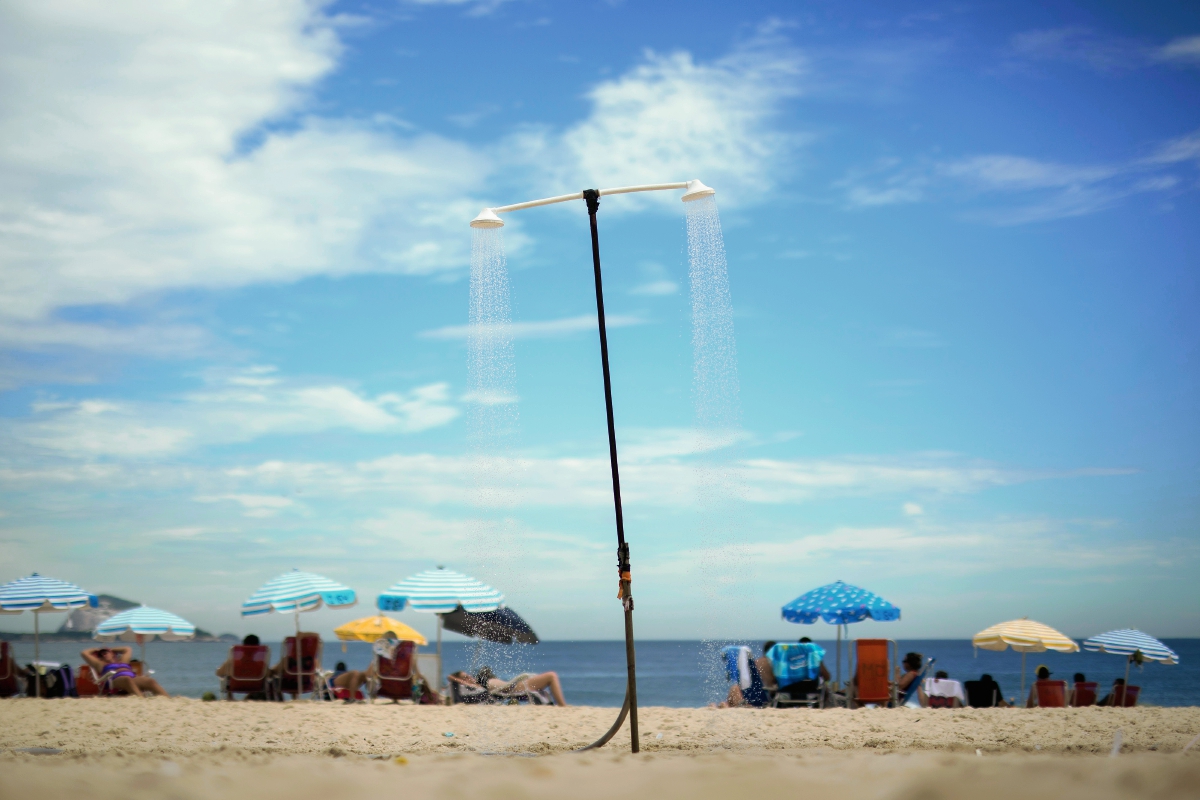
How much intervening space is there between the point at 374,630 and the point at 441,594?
146 inches

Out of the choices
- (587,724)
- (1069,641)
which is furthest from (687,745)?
(1069,641)

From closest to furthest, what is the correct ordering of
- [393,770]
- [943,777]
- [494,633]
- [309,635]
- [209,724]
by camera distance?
1. [943,777]
2. [393,770]
3. [209,724]
4. [309,635]
5. [494,633]

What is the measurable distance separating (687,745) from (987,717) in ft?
13.4

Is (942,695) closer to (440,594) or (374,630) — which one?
(440,594)

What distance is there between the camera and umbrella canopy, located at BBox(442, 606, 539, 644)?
1619cm

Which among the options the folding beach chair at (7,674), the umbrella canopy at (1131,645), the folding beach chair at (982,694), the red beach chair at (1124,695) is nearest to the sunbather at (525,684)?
the folding beach chair at (982,694)

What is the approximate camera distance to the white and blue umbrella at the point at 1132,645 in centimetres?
1594

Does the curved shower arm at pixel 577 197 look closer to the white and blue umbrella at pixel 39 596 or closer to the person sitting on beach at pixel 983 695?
the person sitting on beach at pixel 983 695

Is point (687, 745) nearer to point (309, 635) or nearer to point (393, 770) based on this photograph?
point (393, 770)

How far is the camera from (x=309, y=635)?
48.0 feet

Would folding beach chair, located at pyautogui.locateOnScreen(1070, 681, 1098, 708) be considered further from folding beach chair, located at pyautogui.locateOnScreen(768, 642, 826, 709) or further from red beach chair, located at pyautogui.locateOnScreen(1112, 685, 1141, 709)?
folding beach chair, located at pyautogui.locateOnScreen(768, 642, 826, 709)

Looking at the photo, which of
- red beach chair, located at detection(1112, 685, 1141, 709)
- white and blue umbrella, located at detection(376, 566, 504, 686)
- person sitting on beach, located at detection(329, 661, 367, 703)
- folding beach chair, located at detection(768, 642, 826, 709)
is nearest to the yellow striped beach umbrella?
red beach chair, located at detection(1112, 685, 1141, 709)

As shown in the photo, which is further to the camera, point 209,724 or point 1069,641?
point 1069,641

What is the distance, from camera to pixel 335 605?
15.1 metres
